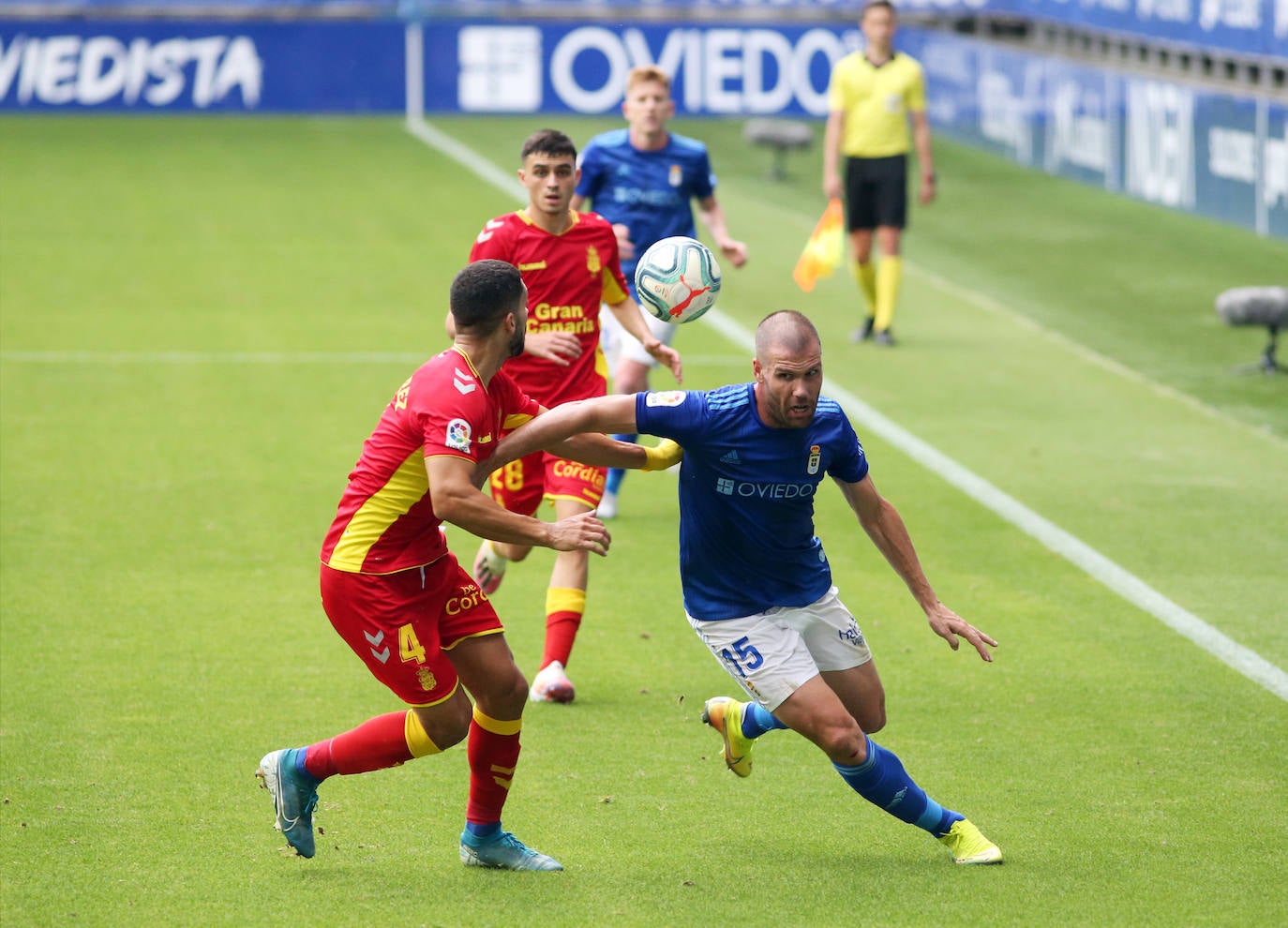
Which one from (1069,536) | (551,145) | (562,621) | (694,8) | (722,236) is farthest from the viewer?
(694,8)

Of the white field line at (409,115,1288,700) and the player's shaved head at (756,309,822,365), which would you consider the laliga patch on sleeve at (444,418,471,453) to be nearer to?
the player's shaved head at (756,309,822,365)

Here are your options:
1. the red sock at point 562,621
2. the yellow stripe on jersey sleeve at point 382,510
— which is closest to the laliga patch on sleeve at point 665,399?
the yellow stripe on jersey sleeve at point 382,510

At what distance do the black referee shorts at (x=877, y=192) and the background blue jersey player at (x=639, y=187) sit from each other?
5.02 m

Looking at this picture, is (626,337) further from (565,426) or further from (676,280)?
(565,426)

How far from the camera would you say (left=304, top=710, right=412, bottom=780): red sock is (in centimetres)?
571

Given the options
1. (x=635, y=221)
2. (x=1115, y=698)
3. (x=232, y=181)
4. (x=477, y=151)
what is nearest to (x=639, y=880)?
(x=1115, y=698)

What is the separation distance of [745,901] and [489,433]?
173 centimetres

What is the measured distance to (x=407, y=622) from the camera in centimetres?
559

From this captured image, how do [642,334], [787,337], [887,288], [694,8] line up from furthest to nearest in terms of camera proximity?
1. [694,8]
2. [887,288]
3. [642,334]
4. [787,337]

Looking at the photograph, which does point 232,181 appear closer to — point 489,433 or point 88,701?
point 88,701

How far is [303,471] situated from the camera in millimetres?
10984

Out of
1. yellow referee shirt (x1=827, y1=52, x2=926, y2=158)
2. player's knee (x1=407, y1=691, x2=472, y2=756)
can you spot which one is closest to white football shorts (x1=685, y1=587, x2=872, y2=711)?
player's knee (x1=407, y1=691, x2=472, y2=756)

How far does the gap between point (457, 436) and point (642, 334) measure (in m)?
2.80

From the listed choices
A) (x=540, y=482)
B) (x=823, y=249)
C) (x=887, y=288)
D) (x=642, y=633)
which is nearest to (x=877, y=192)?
(x=887, y=288)
